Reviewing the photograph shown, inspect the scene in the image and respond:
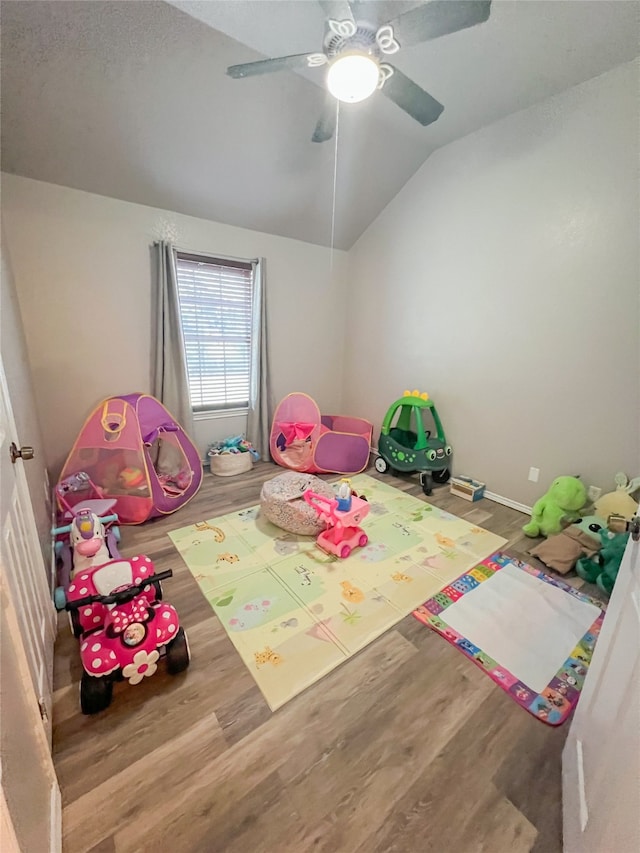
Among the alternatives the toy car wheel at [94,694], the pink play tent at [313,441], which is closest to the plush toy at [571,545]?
→ the pink play tent at [313,441]

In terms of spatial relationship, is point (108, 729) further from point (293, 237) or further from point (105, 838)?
point (293, 237)

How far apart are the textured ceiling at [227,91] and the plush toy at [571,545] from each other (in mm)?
2814

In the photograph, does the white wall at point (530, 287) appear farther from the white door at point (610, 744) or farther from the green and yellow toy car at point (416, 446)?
the white door at point (610, 744)

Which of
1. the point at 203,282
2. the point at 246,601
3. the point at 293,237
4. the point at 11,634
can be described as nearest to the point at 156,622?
the point at 246,601

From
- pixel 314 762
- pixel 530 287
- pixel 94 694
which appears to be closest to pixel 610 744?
pixel 314 762

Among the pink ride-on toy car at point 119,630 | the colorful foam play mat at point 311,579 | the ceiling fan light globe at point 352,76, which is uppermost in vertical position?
the ceiling fan light globe at point 352,76

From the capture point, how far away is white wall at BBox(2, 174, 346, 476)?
246 centimetres

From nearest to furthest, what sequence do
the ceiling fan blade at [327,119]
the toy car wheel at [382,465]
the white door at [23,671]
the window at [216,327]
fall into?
1. the white door at [23,671]
2. the ceiling fan blade at [327,119]
3. the window at [216,327]
4. the toy car wheel at [382,465]

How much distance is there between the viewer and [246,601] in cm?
180

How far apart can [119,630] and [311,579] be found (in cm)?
98

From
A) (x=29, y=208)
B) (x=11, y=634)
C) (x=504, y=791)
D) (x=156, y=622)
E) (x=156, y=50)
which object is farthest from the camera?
(x=29, y=208)

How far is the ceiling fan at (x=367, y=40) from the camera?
4.16 ft

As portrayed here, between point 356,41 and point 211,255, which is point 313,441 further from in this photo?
point 356,41

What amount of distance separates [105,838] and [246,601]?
900 millimetres
